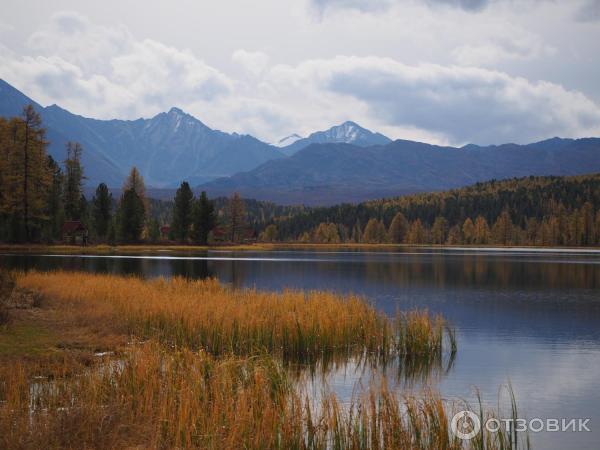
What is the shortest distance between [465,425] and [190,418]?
602cm

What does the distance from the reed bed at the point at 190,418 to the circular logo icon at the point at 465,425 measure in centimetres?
20

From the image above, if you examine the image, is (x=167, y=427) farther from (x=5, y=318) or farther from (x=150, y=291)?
(x=150, y=291)

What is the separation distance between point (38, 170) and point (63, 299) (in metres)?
62.1

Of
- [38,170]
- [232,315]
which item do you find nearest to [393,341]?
[232,315]

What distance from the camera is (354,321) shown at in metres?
24.6

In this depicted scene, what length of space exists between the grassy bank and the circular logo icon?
20 centimetres

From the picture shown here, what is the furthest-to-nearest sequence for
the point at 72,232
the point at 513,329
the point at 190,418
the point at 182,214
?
the point at 182,214 → the point at 72,232 → the point at 513,329 → the point at 190,418

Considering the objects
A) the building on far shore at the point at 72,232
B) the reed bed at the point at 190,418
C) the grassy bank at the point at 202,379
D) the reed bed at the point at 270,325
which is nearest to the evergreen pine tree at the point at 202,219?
the building on far shore at the point at 72,232

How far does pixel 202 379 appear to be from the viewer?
43.5ft

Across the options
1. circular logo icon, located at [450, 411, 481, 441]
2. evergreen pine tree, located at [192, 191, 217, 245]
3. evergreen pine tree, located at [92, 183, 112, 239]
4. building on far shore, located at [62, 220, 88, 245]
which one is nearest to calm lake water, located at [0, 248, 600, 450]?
circular logo icon, located at [450, 411, 481, 441]

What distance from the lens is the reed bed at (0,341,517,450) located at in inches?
401

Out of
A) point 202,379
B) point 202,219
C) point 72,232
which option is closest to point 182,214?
point 202,219

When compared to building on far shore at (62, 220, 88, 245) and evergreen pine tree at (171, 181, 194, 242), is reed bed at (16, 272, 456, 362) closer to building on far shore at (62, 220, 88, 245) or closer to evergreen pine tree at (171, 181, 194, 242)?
building on far shore at (62, 220, 88, 245)

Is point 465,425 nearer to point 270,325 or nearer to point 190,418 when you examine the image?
point 190,418
